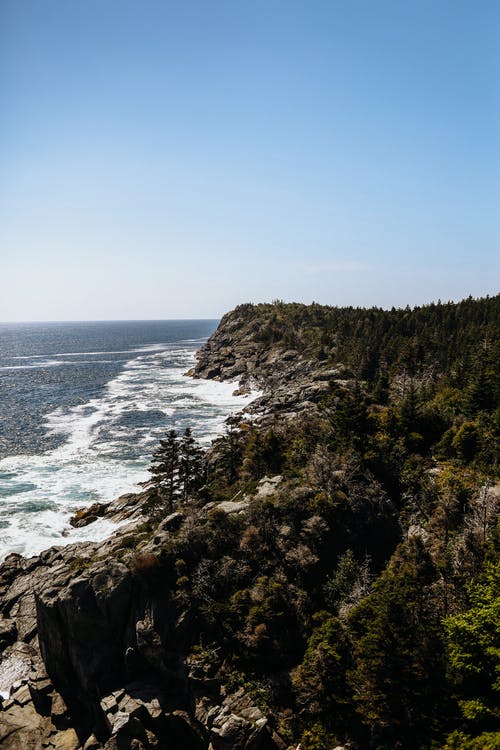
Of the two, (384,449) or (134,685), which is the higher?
(384,449)

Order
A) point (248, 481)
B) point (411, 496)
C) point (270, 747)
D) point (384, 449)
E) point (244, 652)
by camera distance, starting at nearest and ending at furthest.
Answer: point (270, 747)
point (244, 652)
point (411, 496)
point (384, 449)
point (248, 481)

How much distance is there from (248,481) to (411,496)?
62.8 feet

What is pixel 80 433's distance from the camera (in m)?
87.2

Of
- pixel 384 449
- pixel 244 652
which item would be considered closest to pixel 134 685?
pixel 244 652

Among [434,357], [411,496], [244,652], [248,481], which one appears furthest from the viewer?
[434,357]

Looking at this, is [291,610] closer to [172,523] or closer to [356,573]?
[356,573]

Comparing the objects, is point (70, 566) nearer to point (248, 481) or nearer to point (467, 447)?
point (248, 481)

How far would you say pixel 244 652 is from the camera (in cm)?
2755

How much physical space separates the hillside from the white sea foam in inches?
345

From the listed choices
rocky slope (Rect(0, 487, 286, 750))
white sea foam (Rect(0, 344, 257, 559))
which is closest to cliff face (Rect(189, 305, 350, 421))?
white sea foam (Rect(0, 344, 257, 559))

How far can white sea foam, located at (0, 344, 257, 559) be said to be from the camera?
168 ft

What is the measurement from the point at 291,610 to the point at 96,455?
5485 cm

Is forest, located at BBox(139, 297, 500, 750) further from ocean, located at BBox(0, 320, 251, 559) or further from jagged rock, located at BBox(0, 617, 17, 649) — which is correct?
ocean, located at BBox(0, 320, 251, 559)

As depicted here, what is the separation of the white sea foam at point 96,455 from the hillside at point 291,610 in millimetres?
8763
